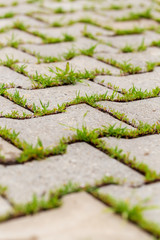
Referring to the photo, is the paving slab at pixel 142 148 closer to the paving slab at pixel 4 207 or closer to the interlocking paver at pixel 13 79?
the paving slab at pixel 4 207

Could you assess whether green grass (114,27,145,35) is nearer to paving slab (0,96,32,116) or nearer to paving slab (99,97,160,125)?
paving slab (99,97,160,125)

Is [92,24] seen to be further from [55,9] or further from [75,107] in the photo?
[75,107]

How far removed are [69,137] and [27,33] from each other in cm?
197

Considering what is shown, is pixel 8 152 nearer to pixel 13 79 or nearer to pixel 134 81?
pixel 13 79

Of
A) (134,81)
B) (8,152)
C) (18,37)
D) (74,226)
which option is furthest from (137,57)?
(74,226)

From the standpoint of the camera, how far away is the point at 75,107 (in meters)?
2.48

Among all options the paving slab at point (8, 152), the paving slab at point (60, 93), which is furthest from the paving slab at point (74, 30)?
the paving slab at point (8, 152)

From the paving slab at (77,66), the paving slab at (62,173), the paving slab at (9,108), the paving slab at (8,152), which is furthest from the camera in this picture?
the paving slab at (77,66)

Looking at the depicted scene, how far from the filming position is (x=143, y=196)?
1.74m

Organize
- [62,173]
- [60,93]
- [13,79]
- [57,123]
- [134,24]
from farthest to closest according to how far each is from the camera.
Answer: [134,24] < [13,79] < [60,93] < [57,123] < [62,173]

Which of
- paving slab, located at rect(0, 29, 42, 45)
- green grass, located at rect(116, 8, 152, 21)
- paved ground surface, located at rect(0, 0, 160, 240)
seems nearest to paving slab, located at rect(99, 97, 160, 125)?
paved ground surface, located at rect(0, 0, 160, 240)

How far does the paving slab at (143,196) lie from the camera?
1644 millimetres

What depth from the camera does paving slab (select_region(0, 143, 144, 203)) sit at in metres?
1.75

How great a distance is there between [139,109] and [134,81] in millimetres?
472
